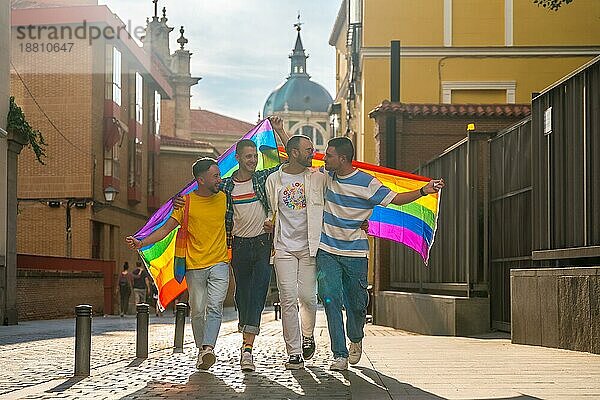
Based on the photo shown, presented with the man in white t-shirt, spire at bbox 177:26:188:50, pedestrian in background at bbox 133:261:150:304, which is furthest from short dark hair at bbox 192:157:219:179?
spire at bbox 177:26:188:50

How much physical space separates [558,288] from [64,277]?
22384mm

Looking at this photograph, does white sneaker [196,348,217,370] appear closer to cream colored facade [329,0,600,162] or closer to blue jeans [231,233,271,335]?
blue jeans [231,233,271,335]

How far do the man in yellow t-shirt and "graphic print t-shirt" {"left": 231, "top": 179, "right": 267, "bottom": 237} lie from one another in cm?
12

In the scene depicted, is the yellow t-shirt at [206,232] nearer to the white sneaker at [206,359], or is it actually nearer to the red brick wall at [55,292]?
the white sneaker at [206,359]

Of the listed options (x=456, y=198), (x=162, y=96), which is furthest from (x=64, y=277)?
(x=162, y=96)

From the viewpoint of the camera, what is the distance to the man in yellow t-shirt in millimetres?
9969

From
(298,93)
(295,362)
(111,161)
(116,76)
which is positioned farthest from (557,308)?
(298,93)

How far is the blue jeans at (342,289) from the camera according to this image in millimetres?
9438

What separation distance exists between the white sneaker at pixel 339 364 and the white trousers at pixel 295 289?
46 centimetres

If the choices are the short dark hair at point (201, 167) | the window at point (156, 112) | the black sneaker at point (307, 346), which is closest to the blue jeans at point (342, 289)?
the black sneaker at point (307, 346)

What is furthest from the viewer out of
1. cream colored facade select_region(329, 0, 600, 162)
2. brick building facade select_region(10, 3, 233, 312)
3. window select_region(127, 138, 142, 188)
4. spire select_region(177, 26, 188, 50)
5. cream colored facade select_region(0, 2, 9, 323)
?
spire select_region(177, 26, 188, 50)

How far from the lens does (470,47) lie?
1521 inches

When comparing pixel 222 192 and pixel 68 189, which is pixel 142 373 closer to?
pixel 222 192

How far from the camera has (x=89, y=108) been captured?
130 ft
